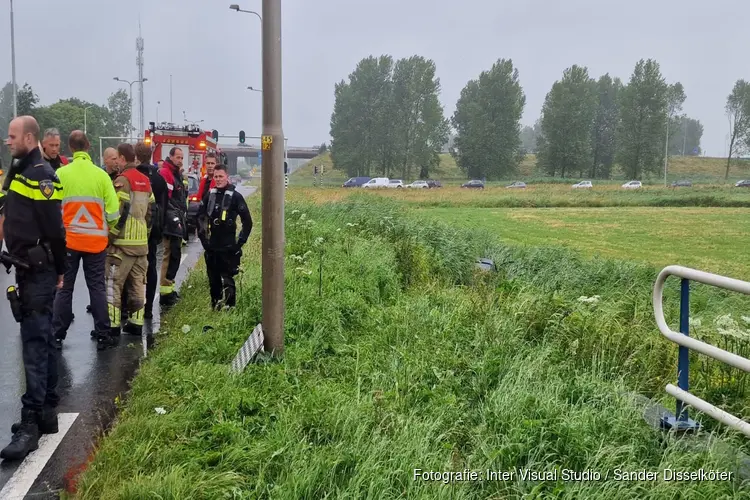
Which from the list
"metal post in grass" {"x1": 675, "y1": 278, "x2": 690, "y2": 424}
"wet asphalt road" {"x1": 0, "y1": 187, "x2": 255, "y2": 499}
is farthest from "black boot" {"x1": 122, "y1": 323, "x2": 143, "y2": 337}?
"metal post in grass" {"x1": 675, "y1": 278, "x2": 690, "y2": 424}

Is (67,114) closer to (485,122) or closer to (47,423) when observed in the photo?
(485,122)

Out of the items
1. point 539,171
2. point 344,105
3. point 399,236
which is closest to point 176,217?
point 399,236

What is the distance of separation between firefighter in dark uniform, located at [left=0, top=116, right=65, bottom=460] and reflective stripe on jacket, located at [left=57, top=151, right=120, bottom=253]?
71.6 inches

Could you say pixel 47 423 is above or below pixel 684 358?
below

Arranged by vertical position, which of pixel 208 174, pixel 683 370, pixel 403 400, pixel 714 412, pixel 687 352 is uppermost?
pixel 208 174

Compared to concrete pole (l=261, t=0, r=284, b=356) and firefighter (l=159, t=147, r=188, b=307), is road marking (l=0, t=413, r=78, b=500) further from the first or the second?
firefighter (l=159, t=147, r=188, b=307)

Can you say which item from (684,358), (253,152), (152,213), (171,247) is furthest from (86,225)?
(253,152)

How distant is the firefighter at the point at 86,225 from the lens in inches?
248

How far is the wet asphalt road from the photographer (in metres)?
4.00

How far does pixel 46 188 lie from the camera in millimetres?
4395

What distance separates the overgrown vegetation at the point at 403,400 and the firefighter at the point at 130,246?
0.59 meters

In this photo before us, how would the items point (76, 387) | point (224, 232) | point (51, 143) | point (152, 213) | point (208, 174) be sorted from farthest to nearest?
1. point (208, 174)
2. point (152, 213)
3. point (224, 232)
4. point (51, 143)
5. point (76, 387)

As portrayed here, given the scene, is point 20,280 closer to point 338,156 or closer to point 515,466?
point 515,466

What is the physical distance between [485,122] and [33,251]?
88917mm
